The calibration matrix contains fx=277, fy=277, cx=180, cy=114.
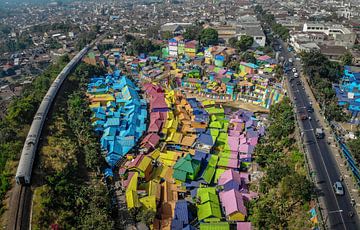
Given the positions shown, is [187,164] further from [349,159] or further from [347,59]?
[347,59]

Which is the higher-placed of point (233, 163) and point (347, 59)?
point (347, 59)

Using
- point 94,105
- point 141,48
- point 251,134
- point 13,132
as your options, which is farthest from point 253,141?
point 141,48

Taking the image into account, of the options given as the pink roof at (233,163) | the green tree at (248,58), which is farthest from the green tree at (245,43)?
the pink roof at (233,163)

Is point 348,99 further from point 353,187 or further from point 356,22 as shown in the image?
point 356,22

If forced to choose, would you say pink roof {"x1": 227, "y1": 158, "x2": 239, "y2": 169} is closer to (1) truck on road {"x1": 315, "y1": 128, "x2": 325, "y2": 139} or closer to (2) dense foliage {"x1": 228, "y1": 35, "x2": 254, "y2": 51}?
(1) truck on road {"x1": 315, "y1": 128, "x2": 325, "y2": 139}

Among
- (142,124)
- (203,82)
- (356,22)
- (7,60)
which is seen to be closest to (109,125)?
(142,124)

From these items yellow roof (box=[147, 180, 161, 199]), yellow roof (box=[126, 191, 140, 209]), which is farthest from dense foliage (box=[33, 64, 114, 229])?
yellow roof (box=[147, 180, 161, 199])
